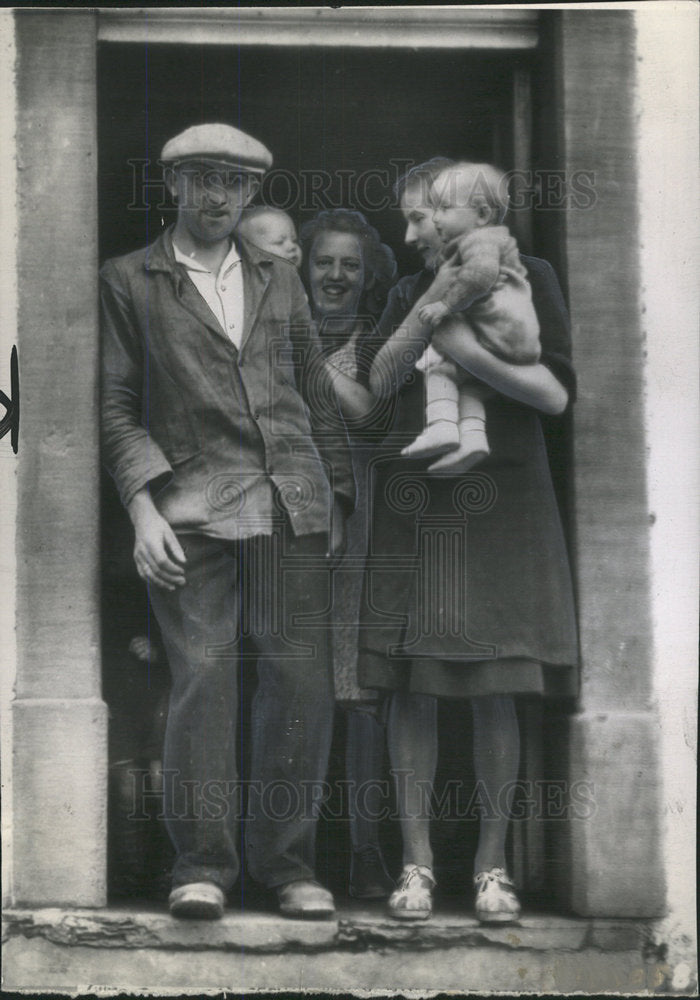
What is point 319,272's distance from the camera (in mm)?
5879

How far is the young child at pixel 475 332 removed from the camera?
5.79 metres

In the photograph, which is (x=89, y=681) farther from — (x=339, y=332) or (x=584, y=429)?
(x=584, y=429)

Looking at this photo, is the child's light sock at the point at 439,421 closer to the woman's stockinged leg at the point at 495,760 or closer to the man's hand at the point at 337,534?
the man's hand at the point at 337,534

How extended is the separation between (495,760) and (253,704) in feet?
3.09

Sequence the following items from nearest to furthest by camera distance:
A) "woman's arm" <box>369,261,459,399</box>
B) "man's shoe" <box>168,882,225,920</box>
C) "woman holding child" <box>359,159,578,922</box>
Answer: "man's shoe" <box>168,882,225,920</box> → "woman holding child" <box>359,159,578,922</box> → "woman's arm" <box>369,261,459,399</box>

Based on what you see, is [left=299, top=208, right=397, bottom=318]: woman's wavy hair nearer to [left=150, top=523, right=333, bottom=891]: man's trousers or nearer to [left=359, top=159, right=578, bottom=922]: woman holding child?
[left=359, top=159, right=578, bottom=922]: woman holding child

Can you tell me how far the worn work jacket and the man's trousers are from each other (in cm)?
15

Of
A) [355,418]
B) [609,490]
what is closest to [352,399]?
[355,418]

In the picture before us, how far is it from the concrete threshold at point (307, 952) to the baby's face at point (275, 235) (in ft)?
8.25

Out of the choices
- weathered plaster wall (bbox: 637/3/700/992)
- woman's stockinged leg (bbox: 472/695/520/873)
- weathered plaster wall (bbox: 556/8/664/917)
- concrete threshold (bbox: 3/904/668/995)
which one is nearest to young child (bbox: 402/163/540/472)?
weathered plaster wall (bbox: 556/8/664/917)

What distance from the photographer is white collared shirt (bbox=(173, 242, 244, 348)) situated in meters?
5.84

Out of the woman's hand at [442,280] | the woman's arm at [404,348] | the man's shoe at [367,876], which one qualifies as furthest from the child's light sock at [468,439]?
the man's shoe at [367,876]

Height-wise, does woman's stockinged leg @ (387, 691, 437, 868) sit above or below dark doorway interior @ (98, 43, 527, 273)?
below

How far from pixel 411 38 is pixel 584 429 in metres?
1.69
